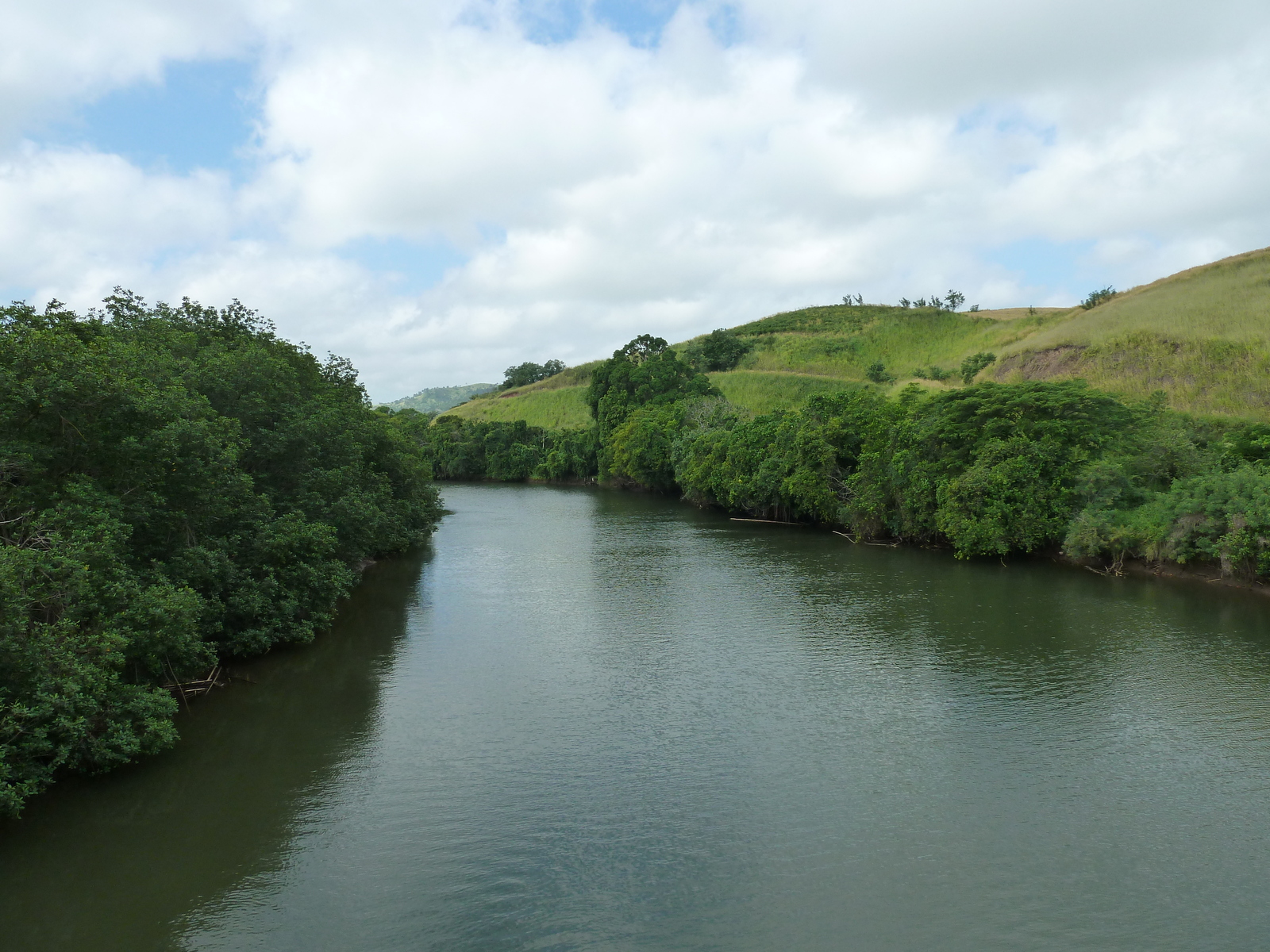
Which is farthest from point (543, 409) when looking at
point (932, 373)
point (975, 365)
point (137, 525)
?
point (137, 525)

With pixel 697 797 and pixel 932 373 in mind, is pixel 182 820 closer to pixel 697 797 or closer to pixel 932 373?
pixel 697 797

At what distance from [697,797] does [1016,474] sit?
27371mm

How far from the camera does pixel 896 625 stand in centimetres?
2675

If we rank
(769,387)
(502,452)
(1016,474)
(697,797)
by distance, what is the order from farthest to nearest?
(502,452)
(769,387)
(1016,474)
(697,797)

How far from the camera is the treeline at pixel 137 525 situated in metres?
13.7

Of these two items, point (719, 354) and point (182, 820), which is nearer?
point (182, 820)

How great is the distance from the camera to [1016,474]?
1442 inches

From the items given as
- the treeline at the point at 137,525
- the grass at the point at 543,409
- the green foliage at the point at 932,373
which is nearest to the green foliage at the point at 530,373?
the grass at the point at 543,409

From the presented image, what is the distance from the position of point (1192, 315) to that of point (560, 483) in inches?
2454

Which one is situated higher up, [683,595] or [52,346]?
[52,346]

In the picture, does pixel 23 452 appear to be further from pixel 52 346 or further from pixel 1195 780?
pixel 1195 780

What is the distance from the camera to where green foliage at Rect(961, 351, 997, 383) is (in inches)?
2621

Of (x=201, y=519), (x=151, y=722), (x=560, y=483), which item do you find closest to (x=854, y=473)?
(x=201, y=519)

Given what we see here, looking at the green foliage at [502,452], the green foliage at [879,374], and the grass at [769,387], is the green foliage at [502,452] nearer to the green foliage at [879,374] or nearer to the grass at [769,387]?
the grass at [769,387]
